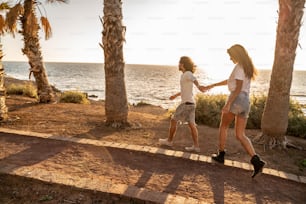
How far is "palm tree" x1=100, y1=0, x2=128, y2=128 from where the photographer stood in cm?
696

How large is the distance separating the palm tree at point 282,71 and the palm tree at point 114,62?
12.5 ft

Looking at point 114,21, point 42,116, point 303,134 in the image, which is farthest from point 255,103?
point 42,116

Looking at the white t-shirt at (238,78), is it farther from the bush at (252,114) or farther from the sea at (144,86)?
the bush at (252,114)

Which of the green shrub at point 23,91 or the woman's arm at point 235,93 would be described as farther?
the green shrub at point 23,91

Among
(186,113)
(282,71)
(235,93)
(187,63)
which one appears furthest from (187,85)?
(282,71)

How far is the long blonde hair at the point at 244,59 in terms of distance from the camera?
4105mm

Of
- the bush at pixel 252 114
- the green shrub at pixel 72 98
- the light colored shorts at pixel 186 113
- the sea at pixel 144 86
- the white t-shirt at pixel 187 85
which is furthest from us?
the sea at pixel 144 86

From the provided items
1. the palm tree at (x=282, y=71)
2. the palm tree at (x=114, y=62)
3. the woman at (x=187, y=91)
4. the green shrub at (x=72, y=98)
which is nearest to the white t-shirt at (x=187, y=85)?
the woman at (x=187, y=91)

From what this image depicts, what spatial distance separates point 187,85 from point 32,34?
27.1ft

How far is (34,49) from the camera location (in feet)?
35.0

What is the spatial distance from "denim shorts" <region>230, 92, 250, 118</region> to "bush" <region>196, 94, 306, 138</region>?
14.7 feet

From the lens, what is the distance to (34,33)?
34.9ft

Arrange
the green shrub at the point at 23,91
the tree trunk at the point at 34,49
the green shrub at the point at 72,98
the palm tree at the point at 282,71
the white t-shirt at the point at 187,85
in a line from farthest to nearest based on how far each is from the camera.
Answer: the green shrub at the point at 23,91, the green shrub at the point at 72,98, the tree trunk at the point at 34,49, the palm tree at the point at 282,71, the white t-shirt at the point at 187,85

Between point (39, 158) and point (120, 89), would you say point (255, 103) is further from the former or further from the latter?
point (39, 158)
